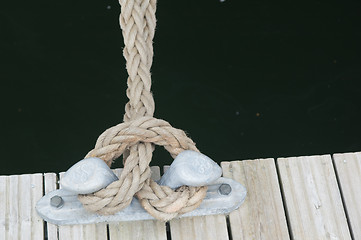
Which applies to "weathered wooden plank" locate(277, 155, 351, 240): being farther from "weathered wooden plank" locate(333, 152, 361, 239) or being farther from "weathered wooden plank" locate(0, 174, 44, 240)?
"weathered wooden plank" locate(0, 174, 44, 240)

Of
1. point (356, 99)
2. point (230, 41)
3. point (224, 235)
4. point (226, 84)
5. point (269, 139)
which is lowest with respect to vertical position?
point (224, 235)

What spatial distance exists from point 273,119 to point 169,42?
82 cm

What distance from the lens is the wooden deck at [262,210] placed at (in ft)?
3.86

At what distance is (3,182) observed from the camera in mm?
1237

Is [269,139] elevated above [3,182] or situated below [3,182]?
above

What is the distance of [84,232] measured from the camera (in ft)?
3.85

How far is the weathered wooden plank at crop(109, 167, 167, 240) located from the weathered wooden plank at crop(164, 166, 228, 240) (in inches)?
1.3

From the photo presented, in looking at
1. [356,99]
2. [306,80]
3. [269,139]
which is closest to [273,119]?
[269,139]

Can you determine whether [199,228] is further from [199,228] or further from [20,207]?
[20,207]

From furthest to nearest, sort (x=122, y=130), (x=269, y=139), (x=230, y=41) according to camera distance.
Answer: (x=230, y=41), (x=269, y=139), (x=122, y=130)

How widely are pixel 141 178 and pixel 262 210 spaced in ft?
1.14

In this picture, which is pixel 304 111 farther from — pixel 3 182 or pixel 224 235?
pixel 3 182

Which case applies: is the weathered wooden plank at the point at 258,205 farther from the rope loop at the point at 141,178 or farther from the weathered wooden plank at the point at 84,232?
the weathered wooden plank at the point at 84,232

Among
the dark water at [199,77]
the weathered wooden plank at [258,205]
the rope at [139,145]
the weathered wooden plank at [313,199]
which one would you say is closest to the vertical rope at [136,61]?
the rope at [139,145]
